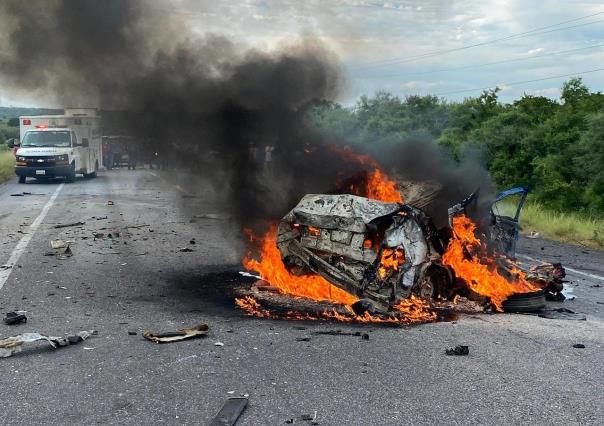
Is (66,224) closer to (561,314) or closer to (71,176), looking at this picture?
(561,314)

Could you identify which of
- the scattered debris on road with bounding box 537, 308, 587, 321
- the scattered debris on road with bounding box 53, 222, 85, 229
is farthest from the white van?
the scattered debris on road with bounding box 537, 308, 587, 321

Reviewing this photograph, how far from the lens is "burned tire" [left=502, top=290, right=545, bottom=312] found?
6.78 meters

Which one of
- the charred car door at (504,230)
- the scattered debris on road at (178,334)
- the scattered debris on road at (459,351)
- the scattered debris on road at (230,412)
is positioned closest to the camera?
the scattered debris on road at (230,412)

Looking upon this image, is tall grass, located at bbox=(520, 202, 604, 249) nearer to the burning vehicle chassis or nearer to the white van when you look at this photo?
the burning vehicle chassis

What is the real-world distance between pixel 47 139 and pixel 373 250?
71.2 feet

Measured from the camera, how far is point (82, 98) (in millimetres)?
12789

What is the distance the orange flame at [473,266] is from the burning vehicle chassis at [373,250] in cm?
14

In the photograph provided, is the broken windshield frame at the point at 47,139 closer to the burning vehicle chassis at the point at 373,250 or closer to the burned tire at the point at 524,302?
the burning vehicle chassis at the point at 373,250

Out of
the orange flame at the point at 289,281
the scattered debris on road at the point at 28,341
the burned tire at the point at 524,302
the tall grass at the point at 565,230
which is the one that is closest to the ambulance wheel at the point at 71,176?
the tall grass at the point at 565,230

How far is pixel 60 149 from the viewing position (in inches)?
955

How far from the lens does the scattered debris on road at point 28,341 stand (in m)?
5.03

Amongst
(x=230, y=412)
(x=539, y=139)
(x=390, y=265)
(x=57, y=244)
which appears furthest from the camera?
(x=539, y=139)

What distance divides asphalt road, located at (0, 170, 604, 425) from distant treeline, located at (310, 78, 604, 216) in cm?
586

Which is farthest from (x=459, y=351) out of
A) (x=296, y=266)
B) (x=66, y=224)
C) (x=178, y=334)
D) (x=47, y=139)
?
(x=47, y=139)
